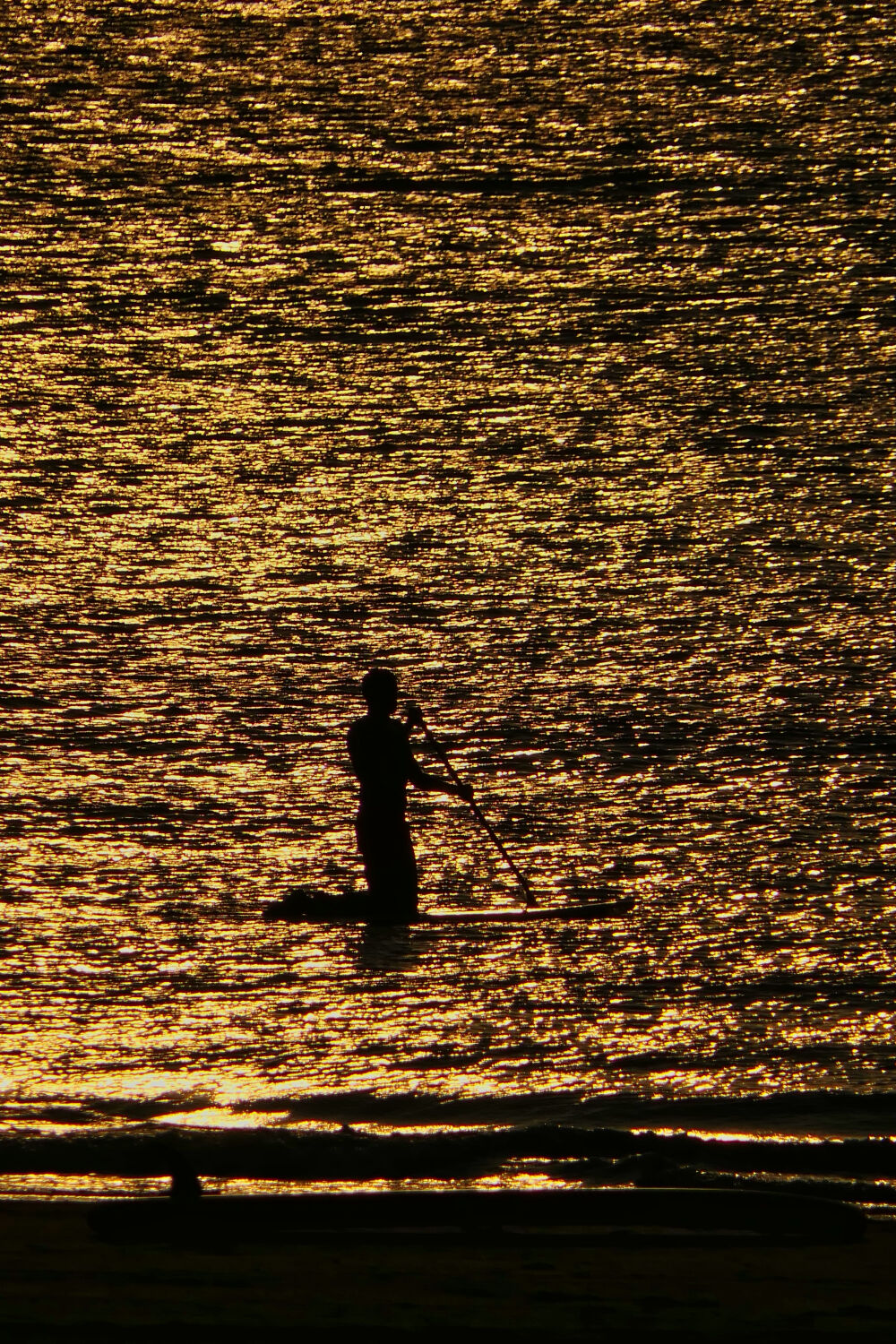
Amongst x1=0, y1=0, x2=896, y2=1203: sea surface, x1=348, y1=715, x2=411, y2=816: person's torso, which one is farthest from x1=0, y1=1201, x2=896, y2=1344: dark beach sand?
x1=348, y1=715, x2=411, y2=816: person's torso

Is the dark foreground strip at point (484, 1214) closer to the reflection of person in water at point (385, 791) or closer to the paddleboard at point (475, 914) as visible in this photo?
the paddleboard at point (475, 914)

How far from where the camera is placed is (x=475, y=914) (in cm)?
1579

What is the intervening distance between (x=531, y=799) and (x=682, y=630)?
5676 millimetres

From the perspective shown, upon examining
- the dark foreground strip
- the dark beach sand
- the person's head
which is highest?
the person's head

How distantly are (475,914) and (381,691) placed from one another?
1.81 meters

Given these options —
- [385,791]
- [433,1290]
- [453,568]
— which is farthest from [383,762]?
[453,568]

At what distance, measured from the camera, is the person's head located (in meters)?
15.2

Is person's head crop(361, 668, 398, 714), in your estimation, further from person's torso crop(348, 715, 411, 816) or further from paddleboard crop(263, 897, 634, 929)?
paddleboard crop(263, 897, 634, 929)

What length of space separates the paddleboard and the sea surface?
16 centimetres

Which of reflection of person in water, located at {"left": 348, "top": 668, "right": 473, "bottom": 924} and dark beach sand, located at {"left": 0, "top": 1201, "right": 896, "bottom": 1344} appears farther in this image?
reflection of person in water, located at {"left": 348, "top": 668, "right": 473, "bottom": 924}

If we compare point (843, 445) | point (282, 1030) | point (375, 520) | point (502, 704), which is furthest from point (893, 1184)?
point (843, 445)

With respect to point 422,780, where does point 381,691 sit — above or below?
above

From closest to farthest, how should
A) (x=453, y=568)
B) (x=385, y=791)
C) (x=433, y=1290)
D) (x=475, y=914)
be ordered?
1. (x=433, y=1290)
2. (x=385, y=791)
3. (x=475, y=914)
4. (x=453, y=568)

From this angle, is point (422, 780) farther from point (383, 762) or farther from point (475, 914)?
point (475, 914)
